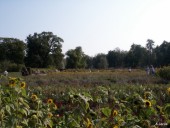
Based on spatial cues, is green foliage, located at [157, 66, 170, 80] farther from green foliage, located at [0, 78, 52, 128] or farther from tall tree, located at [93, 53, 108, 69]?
tall tree, located at [93, 53, 108, 69]

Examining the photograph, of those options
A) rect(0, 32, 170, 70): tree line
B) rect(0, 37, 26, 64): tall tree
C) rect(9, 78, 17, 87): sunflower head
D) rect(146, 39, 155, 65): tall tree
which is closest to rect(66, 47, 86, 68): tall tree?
rect(0, 32, 170, 70): tree line

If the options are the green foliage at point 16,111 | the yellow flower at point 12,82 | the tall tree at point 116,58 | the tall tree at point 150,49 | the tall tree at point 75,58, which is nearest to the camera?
the green foliage at point 16,111

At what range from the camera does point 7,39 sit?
8425cm

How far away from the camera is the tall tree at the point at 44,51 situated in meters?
76.8

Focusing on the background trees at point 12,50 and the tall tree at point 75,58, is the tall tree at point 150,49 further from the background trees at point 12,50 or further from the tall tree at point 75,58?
the background trees at point 12,50

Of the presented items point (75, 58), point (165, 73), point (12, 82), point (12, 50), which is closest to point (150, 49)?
point (75, 58)

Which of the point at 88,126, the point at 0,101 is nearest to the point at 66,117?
the point at 88,126

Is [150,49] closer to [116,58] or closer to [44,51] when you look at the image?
[116,58]

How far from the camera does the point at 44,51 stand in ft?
256

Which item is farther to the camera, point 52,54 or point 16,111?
point 52,54

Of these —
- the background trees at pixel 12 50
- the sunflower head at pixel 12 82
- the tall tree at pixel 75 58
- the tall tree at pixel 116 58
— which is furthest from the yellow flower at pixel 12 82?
the tall tree at pixel 116 58

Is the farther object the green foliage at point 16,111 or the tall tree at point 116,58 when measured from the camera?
the tall tree at point 116,58

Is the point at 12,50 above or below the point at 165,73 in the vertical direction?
above

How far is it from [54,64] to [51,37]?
6.45 m
